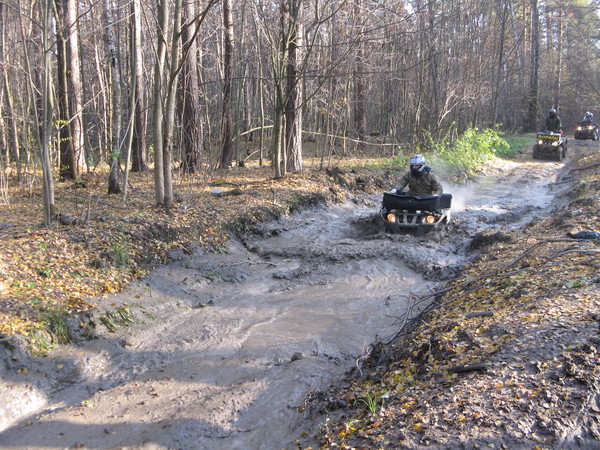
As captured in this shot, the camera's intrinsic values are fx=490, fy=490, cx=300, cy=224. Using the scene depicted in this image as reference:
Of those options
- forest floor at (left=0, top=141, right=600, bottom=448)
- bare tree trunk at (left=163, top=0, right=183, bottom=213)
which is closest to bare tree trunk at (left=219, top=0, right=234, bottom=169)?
bare tree trunk at (left=163, top=0, right=183, bottom=213)

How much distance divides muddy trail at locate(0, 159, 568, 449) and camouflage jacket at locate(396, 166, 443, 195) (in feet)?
3.14

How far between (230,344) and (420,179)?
6.73 meters

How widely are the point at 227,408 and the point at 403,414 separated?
1.89m

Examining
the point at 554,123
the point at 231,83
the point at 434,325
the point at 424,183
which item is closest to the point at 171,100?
the point at 424,183

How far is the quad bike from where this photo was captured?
10.4 metres

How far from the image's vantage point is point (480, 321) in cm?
503

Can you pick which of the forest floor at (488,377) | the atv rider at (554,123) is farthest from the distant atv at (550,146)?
the forest floor at (488,377)

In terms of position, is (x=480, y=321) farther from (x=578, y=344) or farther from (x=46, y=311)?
(x=46, y=311)

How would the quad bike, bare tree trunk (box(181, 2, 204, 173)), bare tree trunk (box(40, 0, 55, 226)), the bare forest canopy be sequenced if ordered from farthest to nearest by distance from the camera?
bare tree trunk (box(181, 2, 204, 173)) < the quad bike < the bare forest canopy < bare tree trunk (box(40, 0, 55, 226))

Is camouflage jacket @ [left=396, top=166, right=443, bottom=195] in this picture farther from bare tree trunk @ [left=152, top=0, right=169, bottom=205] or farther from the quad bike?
bare tree trunk @ [left=152, top=0, right=169, bottom=205]

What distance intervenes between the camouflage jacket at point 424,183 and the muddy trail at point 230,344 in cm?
96

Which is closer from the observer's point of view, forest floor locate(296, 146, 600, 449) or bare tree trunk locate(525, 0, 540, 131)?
forest floor locate(296, 146, 600, 449)

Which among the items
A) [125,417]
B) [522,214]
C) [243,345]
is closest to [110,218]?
[243,345]

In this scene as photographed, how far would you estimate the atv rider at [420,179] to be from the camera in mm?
11094
